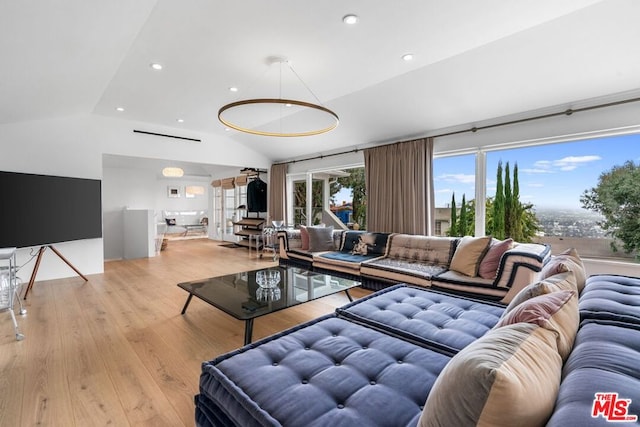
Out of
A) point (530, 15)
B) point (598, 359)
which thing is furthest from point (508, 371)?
point (530, 15)

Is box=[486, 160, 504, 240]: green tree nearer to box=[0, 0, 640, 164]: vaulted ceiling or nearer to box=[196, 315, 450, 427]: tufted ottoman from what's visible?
box=[0, 0, 640, 164]: vaulted ceiling

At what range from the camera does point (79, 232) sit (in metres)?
4.47

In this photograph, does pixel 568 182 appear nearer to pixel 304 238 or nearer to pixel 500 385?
pixel 304 238

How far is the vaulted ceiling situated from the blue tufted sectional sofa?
203 centimetres

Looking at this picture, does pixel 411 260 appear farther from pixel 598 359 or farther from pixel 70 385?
pixel 70 385

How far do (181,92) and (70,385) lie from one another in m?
3.58

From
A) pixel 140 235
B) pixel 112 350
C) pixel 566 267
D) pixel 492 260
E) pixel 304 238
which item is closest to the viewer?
pixel 566 267

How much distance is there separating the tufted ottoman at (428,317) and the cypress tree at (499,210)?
7.40 ft

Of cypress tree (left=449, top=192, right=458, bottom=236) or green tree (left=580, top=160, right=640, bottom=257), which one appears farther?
cypress tree (left=449, top=192, right=458, bottom=236)

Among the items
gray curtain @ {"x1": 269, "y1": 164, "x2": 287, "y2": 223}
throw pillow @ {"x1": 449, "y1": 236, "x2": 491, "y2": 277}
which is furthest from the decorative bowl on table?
gray curtain @ {"x1": 269, "y1": 164, "x2": 287, "y2": 223}

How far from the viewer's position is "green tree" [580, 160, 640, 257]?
3199 millimetres

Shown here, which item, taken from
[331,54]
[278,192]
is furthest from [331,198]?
[331,54]

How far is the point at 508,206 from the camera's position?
159 inches

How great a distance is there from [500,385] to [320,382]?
79 centimetres
